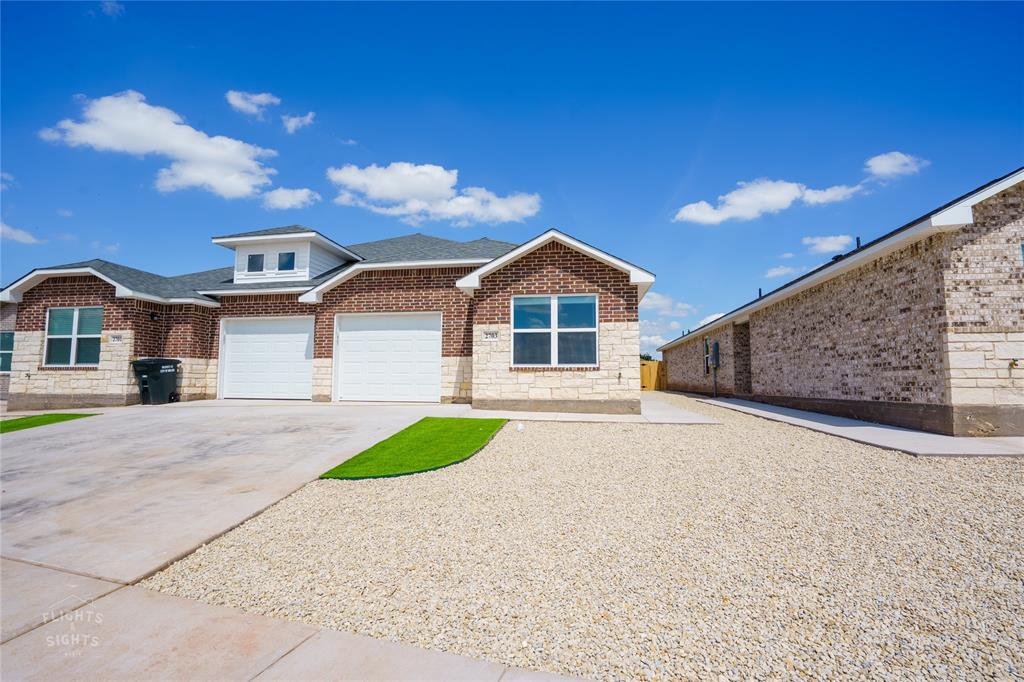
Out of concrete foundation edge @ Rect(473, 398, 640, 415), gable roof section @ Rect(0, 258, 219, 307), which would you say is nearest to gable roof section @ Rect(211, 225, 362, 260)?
gable roof section @ Rect(0, 258, 219, 307)

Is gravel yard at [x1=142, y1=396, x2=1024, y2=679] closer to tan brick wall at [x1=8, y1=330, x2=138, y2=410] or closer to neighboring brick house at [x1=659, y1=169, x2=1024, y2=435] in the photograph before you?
neighboring brick house at [x1=659, y1=169, x2=1024, y2=435]

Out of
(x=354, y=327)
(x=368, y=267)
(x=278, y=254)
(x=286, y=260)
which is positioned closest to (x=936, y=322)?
(x=368, y=267)

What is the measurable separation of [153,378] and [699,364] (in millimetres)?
23746

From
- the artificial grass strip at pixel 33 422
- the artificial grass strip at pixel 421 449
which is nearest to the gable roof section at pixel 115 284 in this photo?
the artificial grass strip at pixel 33 422

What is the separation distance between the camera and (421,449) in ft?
24.2

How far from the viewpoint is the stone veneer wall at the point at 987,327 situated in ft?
27.9

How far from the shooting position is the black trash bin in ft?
46.6

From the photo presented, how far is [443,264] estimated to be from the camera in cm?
1363

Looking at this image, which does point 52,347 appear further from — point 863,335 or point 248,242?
point 863,335

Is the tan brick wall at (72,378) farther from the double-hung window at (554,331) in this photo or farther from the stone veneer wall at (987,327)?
the stone veneer wall at (987,327)

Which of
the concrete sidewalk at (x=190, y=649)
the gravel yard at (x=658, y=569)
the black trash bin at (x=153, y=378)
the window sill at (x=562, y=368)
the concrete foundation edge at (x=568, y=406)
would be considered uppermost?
the window sill at (x=562, y=368)

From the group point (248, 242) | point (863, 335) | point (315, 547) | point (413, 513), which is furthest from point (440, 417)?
point (248, 242)

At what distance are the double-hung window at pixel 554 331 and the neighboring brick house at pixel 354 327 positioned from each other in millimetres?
27

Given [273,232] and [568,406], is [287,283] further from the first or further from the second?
[568,406]
